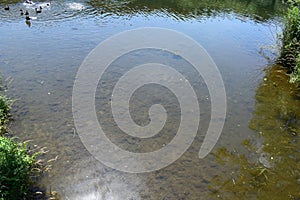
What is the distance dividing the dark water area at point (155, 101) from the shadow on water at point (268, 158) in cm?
2

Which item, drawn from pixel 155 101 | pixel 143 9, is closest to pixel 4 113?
pixel 155 101

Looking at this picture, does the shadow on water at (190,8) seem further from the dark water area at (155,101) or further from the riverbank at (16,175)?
Result: the riverbank at (16,175)

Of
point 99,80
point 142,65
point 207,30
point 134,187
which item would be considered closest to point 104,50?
point 142,65

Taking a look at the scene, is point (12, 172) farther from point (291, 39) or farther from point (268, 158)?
point (291, 39)

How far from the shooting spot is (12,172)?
5016 mm

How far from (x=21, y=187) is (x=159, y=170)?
9.37ft

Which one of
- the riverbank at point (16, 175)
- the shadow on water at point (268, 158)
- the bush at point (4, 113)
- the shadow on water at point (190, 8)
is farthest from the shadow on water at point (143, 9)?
the riverbank at point (16, 175)

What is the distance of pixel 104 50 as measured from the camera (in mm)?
A: 12344

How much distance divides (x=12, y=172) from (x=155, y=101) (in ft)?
16.1

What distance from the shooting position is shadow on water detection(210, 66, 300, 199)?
20.4 feet

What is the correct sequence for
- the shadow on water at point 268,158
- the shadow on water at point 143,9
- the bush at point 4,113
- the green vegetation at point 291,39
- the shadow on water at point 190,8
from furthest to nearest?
the shadow on water at point 190,8, the shadow on water at point 143,9, the green vegetation at point 291,39, the bush at point 4,113, the shadow on water at point 268,158

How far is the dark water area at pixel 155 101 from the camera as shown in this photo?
623 cm

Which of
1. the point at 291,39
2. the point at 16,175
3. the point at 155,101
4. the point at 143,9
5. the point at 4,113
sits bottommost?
the point at 143,9

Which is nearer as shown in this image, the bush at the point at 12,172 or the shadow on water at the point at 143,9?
the bush at the point at 12,172
